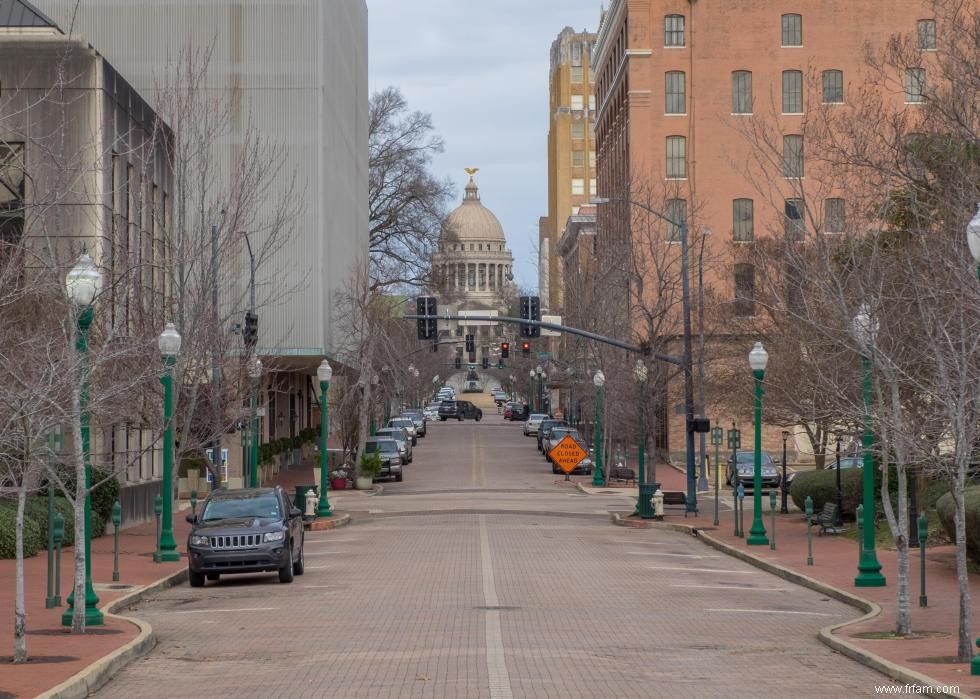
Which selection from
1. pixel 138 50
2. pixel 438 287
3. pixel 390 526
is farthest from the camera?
pixel 438 287

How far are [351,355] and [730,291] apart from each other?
629 inches

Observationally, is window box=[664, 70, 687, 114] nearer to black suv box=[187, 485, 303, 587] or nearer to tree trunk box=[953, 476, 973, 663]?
black suv box=[187, 485, 303, 587]

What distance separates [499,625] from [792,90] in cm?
6181

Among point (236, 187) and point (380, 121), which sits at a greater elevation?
point (380, 121)

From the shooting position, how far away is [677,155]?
77.2m

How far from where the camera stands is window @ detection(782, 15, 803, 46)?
76.2 m

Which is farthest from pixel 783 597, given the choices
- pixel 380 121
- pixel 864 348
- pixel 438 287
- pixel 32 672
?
pixel 380 121

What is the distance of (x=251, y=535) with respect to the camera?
24469 mm

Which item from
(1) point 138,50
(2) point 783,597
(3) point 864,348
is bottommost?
(2) point 783,597

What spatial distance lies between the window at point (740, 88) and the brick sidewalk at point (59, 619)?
4908cm

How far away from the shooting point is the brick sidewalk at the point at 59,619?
14.4 meters

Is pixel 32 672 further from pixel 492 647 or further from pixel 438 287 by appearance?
pixel 438 287

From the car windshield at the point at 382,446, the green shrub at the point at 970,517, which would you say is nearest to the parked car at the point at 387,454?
the car windshield at the point at 382,446

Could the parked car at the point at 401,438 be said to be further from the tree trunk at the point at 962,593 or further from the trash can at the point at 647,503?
the tree trunk at the point at 962,593
